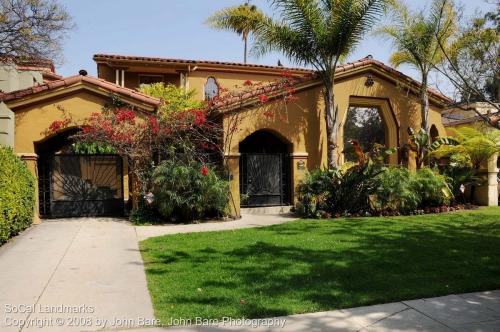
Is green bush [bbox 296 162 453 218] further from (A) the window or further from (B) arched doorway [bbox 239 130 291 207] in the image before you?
(A) the window

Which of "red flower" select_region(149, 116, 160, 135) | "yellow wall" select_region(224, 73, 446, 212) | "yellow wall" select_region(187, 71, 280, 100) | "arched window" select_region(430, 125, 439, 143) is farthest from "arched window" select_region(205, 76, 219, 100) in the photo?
"arched window" select_region(430, 125, 439, 143)

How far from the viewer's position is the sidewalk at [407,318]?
4148mm

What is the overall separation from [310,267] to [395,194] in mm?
7054

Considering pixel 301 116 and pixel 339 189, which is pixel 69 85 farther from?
pixel 339 189

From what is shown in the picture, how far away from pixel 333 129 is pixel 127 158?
6.48 meters

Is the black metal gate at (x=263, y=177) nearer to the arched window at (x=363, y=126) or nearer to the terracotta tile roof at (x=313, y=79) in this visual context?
the terracotta tile roof at (x=313, y=79)

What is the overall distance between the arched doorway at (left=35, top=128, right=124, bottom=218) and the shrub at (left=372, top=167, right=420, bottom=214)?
7776 millimetres

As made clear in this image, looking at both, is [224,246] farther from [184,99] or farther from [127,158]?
[184,99]

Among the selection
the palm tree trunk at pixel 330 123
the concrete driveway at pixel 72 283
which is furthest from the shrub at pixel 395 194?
the concrete driveway at pixel 72 283

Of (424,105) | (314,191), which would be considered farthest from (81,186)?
(424,105)

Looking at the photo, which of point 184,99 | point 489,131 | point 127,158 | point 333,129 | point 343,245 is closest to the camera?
point 343,245

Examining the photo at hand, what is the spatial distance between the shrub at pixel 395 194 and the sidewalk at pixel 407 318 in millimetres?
7628

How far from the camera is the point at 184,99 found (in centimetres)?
1633

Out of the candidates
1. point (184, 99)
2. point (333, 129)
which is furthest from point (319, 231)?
point (184, 99)
